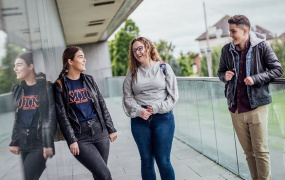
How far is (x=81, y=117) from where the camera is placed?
10.5ft

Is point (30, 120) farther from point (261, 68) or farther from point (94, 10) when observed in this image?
point (94, 10)

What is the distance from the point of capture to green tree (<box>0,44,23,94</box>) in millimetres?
1389

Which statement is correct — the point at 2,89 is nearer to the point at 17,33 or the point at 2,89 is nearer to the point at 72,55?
the point at 17,33

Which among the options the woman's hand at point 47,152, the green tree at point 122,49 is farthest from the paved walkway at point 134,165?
the green tree at point 122,49

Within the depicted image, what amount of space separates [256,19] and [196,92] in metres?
77.3

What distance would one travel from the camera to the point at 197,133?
646 cm

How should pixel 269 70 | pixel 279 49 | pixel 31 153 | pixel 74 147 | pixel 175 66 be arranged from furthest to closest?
1. pixel 175 66
2. pixel 279 49
3. pixel 269 70
4. pixel 74 147
5. pixel 31 153

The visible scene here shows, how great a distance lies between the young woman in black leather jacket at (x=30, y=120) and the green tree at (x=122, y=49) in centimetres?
4672

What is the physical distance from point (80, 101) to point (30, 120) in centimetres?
123

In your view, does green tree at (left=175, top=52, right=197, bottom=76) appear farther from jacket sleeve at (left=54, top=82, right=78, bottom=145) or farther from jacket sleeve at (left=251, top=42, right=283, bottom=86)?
jacket sleeve at (left=54, top=82, right=78, bottom=145)

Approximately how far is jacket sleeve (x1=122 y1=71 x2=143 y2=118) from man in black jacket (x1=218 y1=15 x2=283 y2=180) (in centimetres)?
89

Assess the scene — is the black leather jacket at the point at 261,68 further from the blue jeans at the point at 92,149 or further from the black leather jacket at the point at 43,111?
the black leather jacket at the point at 43,111

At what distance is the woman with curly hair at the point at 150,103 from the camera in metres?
3.51

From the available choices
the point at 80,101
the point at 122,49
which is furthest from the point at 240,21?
the point at 122,49
